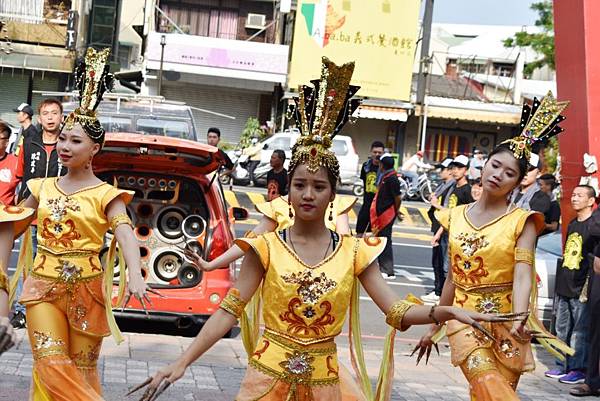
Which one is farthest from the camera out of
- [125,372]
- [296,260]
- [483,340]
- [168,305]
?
[168,305]

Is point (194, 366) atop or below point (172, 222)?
below

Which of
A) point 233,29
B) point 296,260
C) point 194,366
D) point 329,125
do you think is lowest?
point 194,366

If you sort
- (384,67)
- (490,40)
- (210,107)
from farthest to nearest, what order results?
(490,40) < (210,107) < (384,67)

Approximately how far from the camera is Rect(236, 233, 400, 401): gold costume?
15.4 feet

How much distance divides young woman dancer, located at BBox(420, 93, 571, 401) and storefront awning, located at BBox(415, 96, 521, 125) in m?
32.3

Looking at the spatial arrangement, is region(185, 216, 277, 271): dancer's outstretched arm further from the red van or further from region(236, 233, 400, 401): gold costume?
the red van

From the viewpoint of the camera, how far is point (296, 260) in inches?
188

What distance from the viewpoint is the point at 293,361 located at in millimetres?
4695

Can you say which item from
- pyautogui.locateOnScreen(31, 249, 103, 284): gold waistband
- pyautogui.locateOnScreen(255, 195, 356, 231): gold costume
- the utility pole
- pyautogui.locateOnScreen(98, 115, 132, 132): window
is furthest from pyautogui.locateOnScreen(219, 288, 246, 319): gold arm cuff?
the utility pole

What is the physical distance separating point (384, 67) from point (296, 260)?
32.2 meters

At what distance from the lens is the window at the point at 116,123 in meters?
13.1

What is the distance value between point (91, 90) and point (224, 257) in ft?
4.10

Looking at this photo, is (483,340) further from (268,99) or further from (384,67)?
(268,99)

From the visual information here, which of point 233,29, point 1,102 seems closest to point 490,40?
point 233,29
